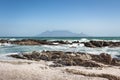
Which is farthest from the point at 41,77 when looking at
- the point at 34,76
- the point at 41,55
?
the point at 41,55

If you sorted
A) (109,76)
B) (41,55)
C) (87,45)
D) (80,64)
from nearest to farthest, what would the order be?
(109,76) < (80,64) < (41,55) < (87,45)

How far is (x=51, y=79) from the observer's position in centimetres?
1242

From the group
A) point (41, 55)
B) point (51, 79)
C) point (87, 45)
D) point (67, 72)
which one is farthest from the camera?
point (87, 45)

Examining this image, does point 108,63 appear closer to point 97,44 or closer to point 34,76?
point 34,76

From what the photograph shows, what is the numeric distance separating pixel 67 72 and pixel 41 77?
205 cm

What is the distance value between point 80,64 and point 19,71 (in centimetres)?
540

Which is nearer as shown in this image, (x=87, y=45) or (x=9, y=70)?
(x=9, y=70)

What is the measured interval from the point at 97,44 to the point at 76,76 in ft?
106

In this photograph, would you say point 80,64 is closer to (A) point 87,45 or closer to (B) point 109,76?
(B) point 109,76

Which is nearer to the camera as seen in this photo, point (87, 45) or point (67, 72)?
point (67, 72)

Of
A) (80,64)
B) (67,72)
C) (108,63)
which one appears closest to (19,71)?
(67,72)

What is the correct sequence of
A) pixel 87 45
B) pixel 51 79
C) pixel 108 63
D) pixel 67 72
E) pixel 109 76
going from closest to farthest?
1. pixel 51 79
2. pixel 109 76
3. pixel 67 72
4. pixel 108 63
5. pixel 87 45

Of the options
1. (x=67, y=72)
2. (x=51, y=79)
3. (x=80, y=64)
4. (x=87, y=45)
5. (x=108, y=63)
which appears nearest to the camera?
(x=51, y=79)

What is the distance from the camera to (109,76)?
13250mm
